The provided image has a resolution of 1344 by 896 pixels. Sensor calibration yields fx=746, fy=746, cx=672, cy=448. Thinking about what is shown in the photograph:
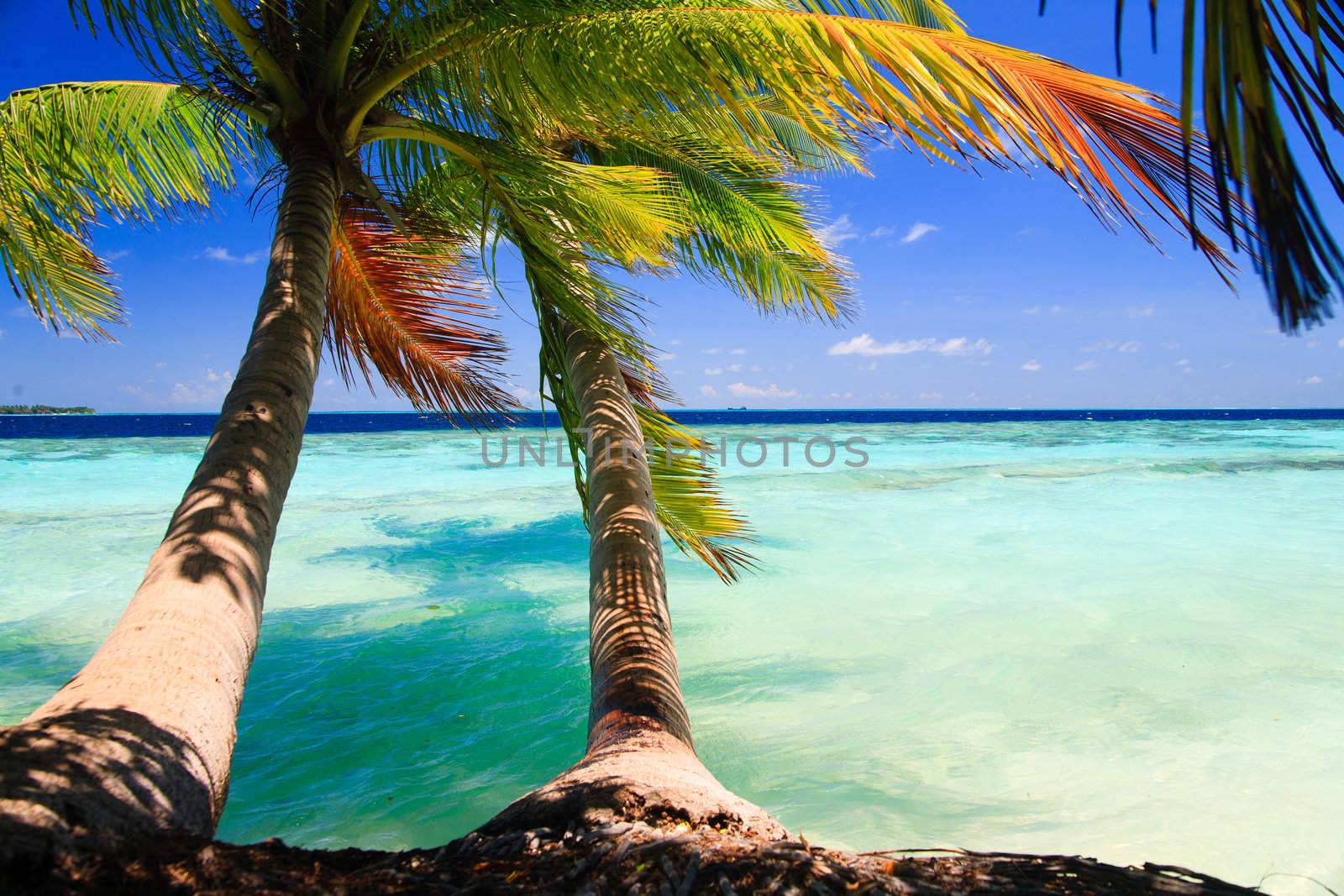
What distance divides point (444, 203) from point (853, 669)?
13.6 ft

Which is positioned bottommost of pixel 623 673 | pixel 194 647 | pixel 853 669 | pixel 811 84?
pixel 853 669

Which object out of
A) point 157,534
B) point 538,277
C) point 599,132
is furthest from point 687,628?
point 157,534

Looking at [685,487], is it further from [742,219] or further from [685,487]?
[742,219]

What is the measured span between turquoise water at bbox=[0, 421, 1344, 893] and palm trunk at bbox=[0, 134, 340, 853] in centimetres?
192

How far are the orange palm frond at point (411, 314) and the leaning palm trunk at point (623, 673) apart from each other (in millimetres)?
1204

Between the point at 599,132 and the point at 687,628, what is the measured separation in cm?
420

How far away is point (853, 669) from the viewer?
5465mm

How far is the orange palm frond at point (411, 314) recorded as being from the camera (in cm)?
412

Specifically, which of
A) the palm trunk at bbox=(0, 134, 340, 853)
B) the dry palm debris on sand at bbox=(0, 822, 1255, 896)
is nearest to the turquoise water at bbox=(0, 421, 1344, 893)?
the palm trunk at bbox=(0, 134, 340, 853)

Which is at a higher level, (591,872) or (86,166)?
(86,166)

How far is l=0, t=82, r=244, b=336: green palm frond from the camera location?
122 inches

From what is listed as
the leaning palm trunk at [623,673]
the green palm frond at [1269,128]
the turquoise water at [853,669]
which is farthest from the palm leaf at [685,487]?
the green palm frond at [1269,128]

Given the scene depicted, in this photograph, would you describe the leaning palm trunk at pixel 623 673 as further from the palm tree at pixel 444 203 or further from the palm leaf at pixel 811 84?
the palm leaf at pixel 811 84

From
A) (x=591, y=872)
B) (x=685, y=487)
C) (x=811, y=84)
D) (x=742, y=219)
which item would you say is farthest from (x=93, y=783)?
(x=742, y=219)
